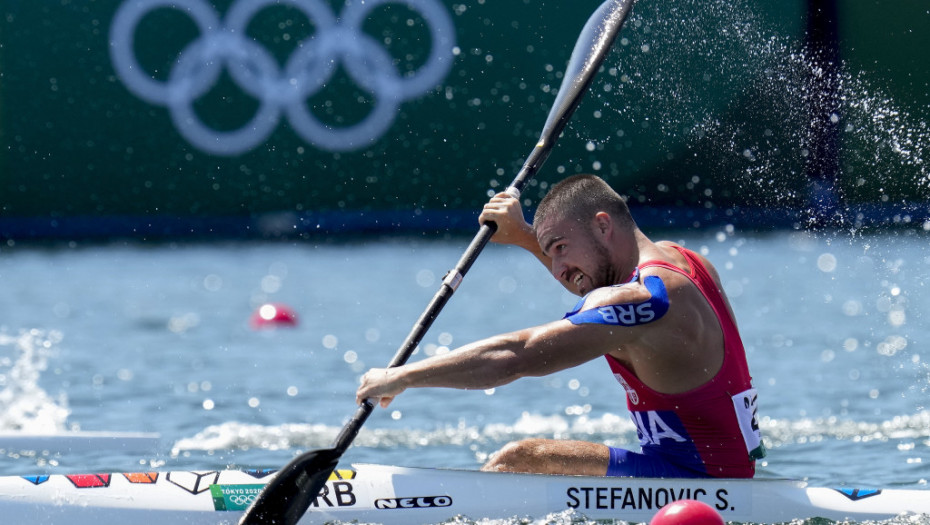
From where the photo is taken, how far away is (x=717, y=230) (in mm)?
21297

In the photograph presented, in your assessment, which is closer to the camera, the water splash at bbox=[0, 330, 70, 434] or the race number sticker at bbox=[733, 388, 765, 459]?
the race number sticker at bbox=[733, 388, 765, 459]

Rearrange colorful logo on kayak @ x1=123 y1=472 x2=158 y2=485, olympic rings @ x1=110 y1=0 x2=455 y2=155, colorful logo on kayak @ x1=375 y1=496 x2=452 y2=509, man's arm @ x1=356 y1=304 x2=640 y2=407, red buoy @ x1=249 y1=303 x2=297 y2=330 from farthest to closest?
olympic rings @ x1=110 y1=0 x2=455 y2=155, red buoy @ x1=249 y1=303 x2=297 y2=330, colorful logo on kayak @ x1=123 y1=472 x2=158 y2=485, colorful logo on kayak @ x1=375 y1=496 x2=452 y2=509, man's arm @ x1=356 y1=304 x2=640 y2=407

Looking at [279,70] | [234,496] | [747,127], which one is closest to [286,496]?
[234,496]

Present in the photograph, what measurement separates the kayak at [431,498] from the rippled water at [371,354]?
1.93m

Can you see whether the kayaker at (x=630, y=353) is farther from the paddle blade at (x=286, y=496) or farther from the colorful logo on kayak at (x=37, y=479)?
the colorful logo on kayak at (x=37, y=479)

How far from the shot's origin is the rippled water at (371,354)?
7.66m

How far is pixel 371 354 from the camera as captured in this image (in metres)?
11.4

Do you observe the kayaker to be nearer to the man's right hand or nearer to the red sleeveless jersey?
the red sleeveless jersey

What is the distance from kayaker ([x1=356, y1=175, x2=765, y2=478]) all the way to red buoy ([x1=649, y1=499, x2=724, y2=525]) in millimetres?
593

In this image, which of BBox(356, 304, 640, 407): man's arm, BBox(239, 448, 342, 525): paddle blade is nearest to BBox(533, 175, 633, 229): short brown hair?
BBox(356, 304, 640, 407): man's arm

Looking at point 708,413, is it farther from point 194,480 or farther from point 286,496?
point 194,480

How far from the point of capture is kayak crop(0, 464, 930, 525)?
467 centimetres

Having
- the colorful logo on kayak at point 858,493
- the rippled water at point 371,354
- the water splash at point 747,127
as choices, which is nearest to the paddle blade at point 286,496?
the colorful logo on kayak at point 858,493

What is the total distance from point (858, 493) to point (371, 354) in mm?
7029
